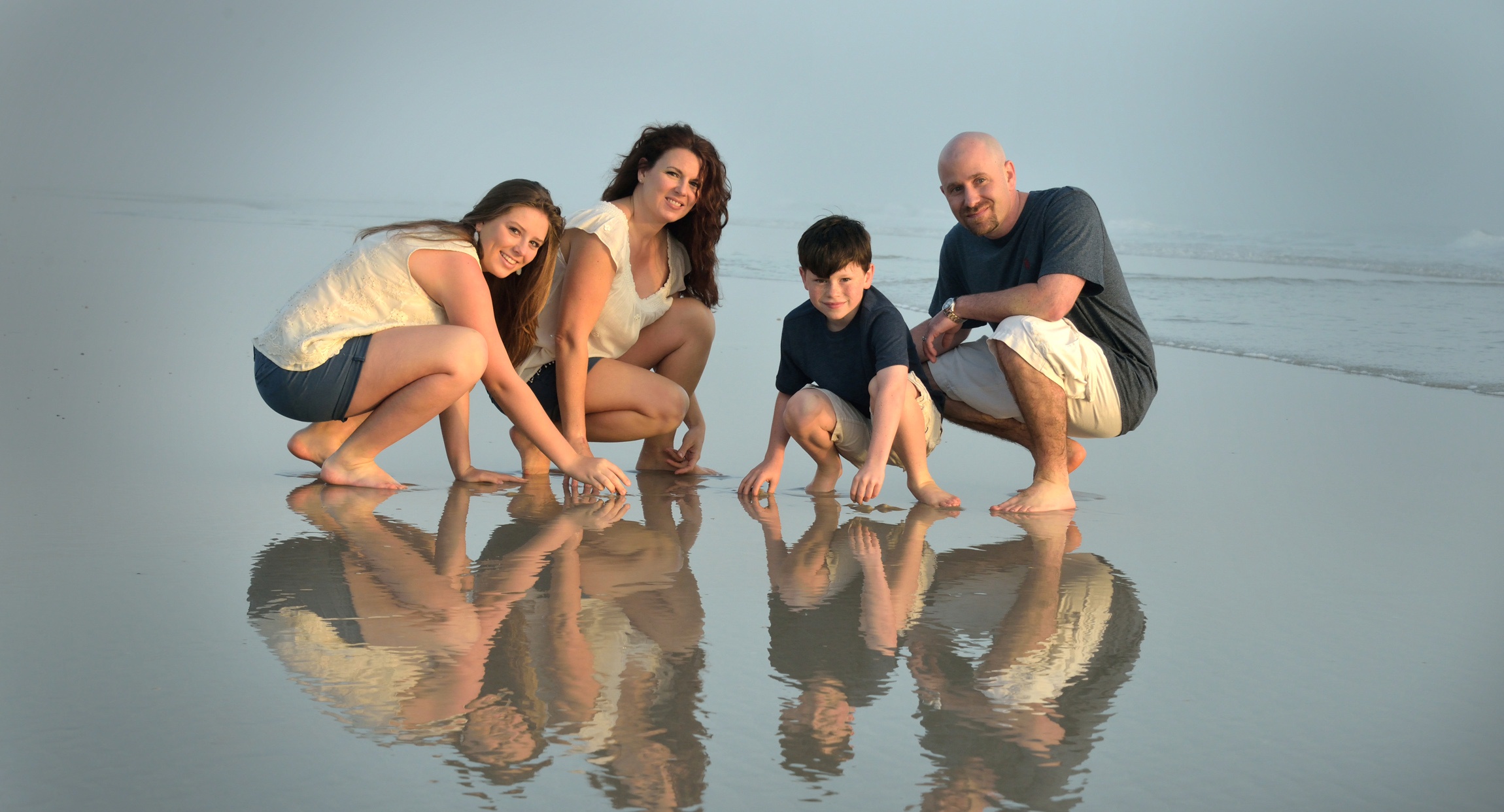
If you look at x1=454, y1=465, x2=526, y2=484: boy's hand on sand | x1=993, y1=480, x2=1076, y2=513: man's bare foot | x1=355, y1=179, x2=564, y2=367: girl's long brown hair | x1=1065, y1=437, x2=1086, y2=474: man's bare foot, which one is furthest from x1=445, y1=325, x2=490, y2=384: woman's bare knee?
x1=1065, y1=437, x2=1086, y2=474: man's bare foot

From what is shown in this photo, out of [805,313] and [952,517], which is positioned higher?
[805,313]

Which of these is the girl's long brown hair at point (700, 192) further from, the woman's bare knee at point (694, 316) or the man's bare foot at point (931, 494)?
the man's bare foot at point (931, 494)

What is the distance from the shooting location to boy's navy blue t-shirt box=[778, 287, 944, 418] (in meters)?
2.54

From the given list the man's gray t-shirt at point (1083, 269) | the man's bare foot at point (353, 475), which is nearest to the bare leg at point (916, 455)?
the man's gray t-shirt at point (1083, 269)

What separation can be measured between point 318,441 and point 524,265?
65cm

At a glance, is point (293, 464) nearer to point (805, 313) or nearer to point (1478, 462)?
point (805, 313)

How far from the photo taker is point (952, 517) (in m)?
2.43

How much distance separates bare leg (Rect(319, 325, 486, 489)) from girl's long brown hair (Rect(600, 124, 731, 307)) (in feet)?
2.06

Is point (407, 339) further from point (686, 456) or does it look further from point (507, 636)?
point (507, 636)

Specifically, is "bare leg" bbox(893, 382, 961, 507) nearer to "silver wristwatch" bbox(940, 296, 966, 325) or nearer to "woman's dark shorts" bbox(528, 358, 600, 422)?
"silver wristwatch" bbox(940, 296, 966, 325)

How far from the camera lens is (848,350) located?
263cm

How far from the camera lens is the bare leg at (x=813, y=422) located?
2.60m

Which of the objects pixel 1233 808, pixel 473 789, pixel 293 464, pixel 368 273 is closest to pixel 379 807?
pixel 473 789

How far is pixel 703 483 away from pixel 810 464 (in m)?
0.43
